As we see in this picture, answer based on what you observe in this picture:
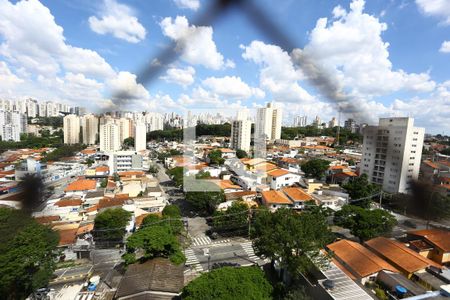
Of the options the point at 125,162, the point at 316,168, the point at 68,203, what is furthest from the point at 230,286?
the point at 125,162

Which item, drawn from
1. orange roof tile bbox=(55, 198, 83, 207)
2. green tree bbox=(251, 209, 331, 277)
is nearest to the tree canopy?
green tree bbox=(251, 209, 331, 277)

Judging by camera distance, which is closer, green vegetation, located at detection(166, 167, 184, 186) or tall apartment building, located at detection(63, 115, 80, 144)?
tall apartment building, located at detection(63, 115, 80, 144)

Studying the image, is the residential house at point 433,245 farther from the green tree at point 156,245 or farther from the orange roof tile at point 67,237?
the orange roof tile at point 67,237

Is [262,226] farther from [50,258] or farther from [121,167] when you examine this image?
[121,167]

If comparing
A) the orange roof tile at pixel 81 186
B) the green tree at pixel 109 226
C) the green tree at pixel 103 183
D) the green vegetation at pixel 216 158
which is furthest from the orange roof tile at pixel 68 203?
the green vegetation at pixel 216 158

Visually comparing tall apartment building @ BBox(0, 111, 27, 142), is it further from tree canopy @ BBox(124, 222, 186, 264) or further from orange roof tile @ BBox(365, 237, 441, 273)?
orange roof tile @ BBox(365, 237, 441, 273)

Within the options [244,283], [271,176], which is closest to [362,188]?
[271,176]

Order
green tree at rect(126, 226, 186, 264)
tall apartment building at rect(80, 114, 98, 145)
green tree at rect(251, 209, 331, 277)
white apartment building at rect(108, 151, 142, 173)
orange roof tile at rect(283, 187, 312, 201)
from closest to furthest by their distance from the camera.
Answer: tall apartment building at rect(80, 114, 98, 145) → green tree at rect(251, 209, 331, 277) → green tree at rect(126, 226, 186, 264) → orange roof tile at rect(283, 187, 312, 201) → white apartment building at rect(108, 151, 142, 173)

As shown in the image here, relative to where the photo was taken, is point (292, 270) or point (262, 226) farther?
point (262, 226)
